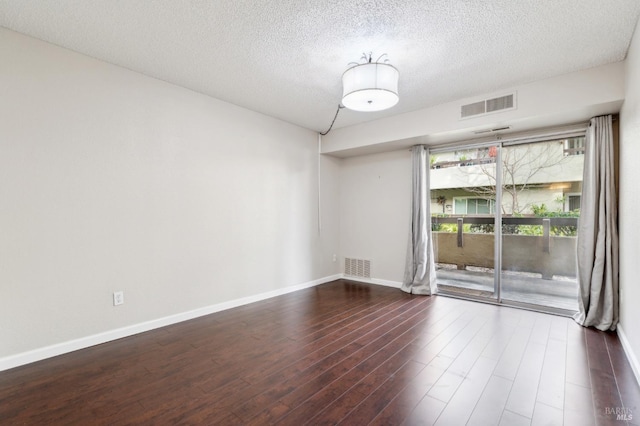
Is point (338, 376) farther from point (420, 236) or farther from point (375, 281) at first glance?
point (375, 281)

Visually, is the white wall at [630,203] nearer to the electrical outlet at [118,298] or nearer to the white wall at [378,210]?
the white wall at [378,210]

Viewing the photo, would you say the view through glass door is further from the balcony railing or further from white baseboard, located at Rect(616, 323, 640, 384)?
white baseboard, located at Rect(616, 323, 640, 384)

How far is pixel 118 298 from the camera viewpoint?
2934 mm

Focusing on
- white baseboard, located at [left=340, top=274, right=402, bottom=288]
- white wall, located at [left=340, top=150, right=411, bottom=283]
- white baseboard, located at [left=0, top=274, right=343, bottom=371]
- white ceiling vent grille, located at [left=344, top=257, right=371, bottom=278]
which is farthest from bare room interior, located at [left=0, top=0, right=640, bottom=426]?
white ceiling vent grille, located at [left=344, top=257, right=371, bottom=278]

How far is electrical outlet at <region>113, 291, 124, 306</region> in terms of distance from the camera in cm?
291

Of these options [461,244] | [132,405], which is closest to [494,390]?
[132,405]

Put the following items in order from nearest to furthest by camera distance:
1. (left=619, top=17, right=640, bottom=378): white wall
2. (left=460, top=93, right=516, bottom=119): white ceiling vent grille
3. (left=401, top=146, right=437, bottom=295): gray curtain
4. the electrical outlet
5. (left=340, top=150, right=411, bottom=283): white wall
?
1. (left=619, top=17, right=640, bottom=378): white wall
2. the electrical outlet
3. (left=460, top=93, right=516, bottom=119): white ceiling vent grille
4. (left=401, top=146, right=437, bottom=295): gray curtain
5. (left=340, top=150, right=411, bottom=283): white wall

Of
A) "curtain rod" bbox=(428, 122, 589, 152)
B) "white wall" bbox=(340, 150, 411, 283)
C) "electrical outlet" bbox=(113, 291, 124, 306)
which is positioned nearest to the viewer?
"electrical outlet" bbox=(113, 291, 124, 306)

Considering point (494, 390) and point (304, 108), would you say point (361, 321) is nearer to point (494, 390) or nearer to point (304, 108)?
point (494, 390)

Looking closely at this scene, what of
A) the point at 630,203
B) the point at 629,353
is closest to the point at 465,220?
the point at 630,203

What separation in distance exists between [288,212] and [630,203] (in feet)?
12.7

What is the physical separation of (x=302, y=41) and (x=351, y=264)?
4.00 meters

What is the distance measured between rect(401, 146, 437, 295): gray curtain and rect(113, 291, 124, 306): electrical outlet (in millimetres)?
3789

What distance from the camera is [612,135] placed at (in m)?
3.20
